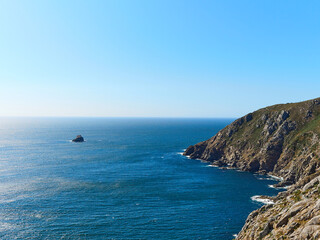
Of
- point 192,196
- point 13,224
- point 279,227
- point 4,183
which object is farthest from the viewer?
point 4,183

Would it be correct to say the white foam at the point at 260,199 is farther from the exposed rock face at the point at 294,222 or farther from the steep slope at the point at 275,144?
the exposed rock face at the point at 294,222

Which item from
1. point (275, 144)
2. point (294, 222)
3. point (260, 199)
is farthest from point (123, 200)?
point (275, 144)

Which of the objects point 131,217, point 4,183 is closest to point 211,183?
point 131,217

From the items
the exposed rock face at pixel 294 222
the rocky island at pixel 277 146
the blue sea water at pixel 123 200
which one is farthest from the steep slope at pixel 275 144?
the exposed rock face at pixel 294 222

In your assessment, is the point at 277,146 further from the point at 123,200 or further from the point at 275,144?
the point at 123,200

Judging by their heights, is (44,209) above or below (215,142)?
below

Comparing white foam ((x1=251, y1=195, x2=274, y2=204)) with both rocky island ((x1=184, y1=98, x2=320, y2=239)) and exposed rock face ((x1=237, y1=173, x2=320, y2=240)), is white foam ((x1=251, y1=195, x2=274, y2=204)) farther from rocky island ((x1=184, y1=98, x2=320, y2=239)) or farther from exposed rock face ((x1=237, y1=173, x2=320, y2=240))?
exposed rock face ((x1=237, y1=173, x2=320, y2=240))

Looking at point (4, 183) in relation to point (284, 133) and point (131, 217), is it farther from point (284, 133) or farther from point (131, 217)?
point (284, 133)

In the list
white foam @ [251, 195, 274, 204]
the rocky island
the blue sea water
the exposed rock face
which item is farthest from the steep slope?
the exposed rock face
